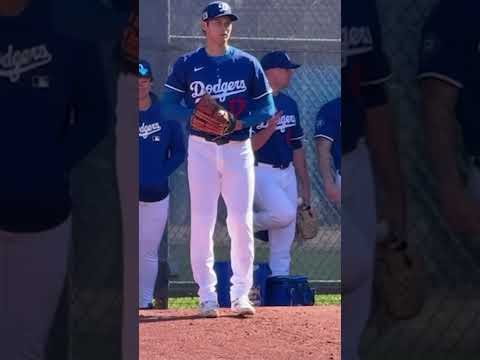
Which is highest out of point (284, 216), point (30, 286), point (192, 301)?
point (284, 216)

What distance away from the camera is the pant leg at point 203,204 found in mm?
8406

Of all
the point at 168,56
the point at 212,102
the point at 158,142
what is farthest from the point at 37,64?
the point at 168,56

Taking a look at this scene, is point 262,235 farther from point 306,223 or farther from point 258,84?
point 258,84

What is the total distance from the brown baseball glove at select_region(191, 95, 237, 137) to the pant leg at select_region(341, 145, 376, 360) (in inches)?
123

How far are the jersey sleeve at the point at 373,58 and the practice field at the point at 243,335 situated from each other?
2344mm

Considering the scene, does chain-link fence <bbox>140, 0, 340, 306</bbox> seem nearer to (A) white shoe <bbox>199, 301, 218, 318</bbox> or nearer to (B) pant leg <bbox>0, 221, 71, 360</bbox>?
(A) white shoe <bbox>199, 301, 218, 318</bbox>

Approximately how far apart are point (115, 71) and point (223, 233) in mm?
6289

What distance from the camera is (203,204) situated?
8.48 m

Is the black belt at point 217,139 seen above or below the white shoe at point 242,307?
above

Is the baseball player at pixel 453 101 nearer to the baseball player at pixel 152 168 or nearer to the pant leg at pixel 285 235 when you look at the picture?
the baseball player at pixel 152 168

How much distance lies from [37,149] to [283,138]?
17.3ft

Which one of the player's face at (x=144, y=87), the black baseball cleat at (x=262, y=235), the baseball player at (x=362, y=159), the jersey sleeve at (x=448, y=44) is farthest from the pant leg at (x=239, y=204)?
the jersey sleeve at (x=448, y=44)

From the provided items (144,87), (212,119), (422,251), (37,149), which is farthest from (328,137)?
(37,149)

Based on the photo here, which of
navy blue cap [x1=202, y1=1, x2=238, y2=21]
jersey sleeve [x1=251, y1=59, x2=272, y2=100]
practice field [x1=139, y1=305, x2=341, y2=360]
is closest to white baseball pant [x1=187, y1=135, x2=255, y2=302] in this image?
practice field [x1=139, y1=305, x2=341, y2=360]
